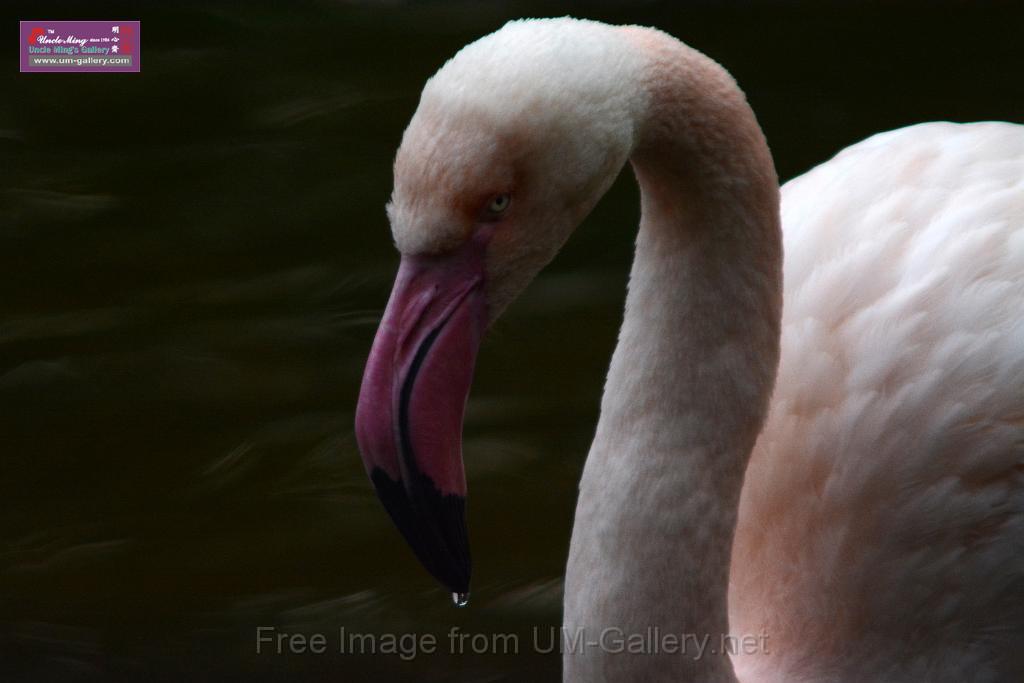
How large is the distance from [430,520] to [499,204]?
542 millimetres

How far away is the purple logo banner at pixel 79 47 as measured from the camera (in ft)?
21.7

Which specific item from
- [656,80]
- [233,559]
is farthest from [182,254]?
[656,80]

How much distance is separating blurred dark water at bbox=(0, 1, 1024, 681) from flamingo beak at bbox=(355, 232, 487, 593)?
5.72 ft

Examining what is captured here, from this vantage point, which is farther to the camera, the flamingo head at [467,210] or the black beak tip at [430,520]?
the black beak tip at [430,520]

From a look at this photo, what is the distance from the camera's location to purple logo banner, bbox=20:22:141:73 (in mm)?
6629

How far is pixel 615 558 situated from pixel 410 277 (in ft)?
2.35

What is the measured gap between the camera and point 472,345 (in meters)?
2.44

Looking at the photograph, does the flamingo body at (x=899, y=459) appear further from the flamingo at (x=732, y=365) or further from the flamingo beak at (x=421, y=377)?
the flamingo beak at (x=421, y=377)

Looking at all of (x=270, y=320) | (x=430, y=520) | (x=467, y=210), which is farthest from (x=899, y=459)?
(x=270, y=320)

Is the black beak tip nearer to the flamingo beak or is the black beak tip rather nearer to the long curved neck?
the flamingo beak

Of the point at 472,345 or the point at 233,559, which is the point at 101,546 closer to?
the point at 233,559

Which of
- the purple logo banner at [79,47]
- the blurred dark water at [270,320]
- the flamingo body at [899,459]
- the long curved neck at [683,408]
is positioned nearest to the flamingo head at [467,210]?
the long curved neck at [683,408]

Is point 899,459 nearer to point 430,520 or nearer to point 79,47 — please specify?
point 430,520

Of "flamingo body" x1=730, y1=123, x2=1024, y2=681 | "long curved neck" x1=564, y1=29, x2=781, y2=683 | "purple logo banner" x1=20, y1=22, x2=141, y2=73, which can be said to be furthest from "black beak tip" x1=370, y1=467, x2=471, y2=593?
"purple logo banner" x1=20, y1=22, x2=141, y2=73
